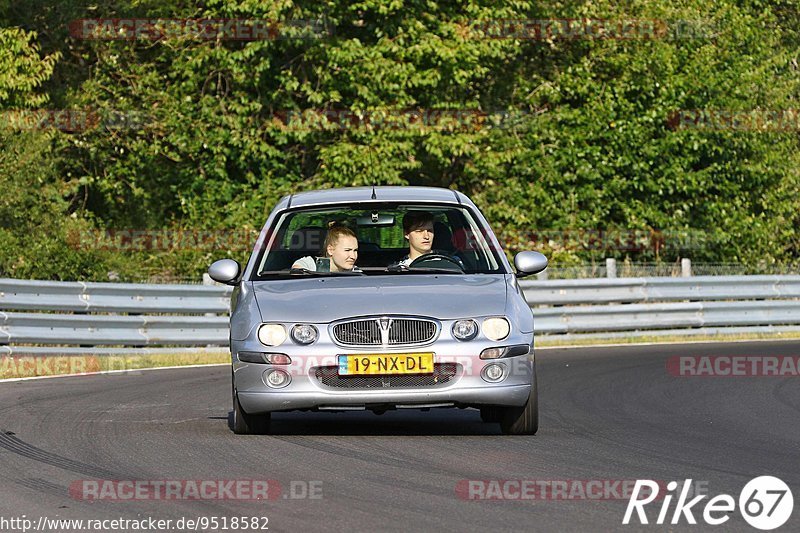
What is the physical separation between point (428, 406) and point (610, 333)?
1345cm

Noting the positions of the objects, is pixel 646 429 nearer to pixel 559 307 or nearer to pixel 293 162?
pixel 559 307

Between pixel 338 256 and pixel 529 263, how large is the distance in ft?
3.98

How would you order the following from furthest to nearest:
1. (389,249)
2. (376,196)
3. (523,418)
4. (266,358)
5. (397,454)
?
(389,249) → (376,196) → (523,418) → (266,358) → (397,454)

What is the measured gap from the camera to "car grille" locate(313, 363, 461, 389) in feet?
29.4

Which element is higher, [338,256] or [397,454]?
[338,256]

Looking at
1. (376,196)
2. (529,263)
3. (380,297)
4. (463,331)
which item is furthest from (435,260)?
(463,331)

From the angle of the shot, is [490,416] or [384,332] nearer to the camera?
[384,332]

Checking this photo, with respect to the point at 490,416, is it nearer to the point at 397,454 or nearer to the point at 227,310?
the point at 397,454

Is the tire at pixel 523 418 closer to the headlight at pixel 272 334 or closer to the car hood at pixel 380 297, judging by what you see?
the car hood at pixel 380 297

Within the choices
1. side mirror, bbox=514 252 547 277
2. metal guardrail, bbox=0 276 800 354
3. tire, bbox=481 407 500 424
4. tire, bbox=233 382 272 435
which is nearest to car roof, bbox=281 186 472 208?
side mirror, bbox=514 252 547 277

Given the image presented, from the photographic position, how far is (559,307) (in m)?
22.2

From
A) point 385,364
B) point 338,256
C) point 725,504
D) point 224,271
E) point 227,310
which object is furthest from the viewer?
point 227,310

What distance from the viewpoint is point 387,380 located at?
352 inches

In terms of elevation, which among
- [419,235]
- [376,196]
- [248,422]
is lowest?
[248,422]
